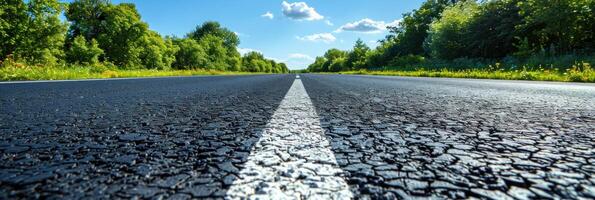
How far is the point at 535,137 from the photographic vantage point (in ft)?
5.64

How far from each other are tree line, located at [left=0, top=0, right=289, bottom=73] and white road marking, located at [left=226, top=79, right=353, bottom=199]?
26222 mm

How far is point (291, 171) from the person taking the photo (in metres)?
1.09

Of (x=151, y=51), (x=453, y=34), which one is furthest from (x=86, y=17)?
(x=453, y=34)

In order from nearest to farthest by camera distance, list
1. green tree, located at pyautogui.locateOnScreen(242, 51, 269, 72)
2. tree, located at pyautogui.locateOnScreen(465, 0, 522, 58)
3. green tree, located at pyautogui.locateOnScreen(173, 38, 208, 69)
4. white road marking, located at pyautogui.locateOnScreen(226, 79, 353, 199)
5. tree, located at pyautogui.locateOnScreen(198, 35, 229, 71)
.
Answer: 1. white road marking, located at pyautogui.locateOnScreen(226, 79, 353, 199)
2. tree, located at pyautogui.locateOnScreen(465, 0, 522, 58)
3. green tree, located at pyautogui.locateOnScreen(173, 38, 208, 69)
4. tree, located at pyautogui.locateOnScreen(198, 35, 229, 71)
5. green tree, located at pyautogui.locateOnScreen(242, 51, 269, 72)

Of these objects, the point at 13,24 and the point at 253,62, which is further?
the point at 253,62

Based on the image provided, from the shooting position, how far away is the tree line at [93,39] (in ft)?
77.0

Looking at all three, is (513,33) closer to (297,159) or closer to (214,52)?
(297,159)

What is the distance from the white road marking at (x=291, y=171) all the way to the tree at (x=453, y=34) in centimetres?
3389

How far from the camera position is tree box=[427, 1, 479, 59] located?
32.5 m

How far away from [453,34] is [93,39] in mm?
37281

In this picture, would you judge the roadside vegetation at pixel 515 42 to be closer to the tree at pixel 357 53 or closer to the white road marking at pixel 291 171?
the white road marking at pixel 291 171

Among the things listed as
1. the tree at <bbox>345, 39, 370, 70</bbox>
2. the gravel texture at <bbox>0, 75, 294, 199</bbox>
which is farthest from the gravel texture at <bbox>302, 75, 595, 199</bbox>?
the tree at <bbox>345, 39, 370, 70</bbox>

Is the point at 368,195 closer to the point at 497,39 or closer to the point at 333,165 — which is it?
the point at 333,165

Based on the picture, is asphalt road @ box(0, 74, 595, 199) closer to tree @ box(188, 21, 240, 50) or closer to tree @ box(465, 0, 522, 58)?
tree @ box(465, 0, 522, 58)
